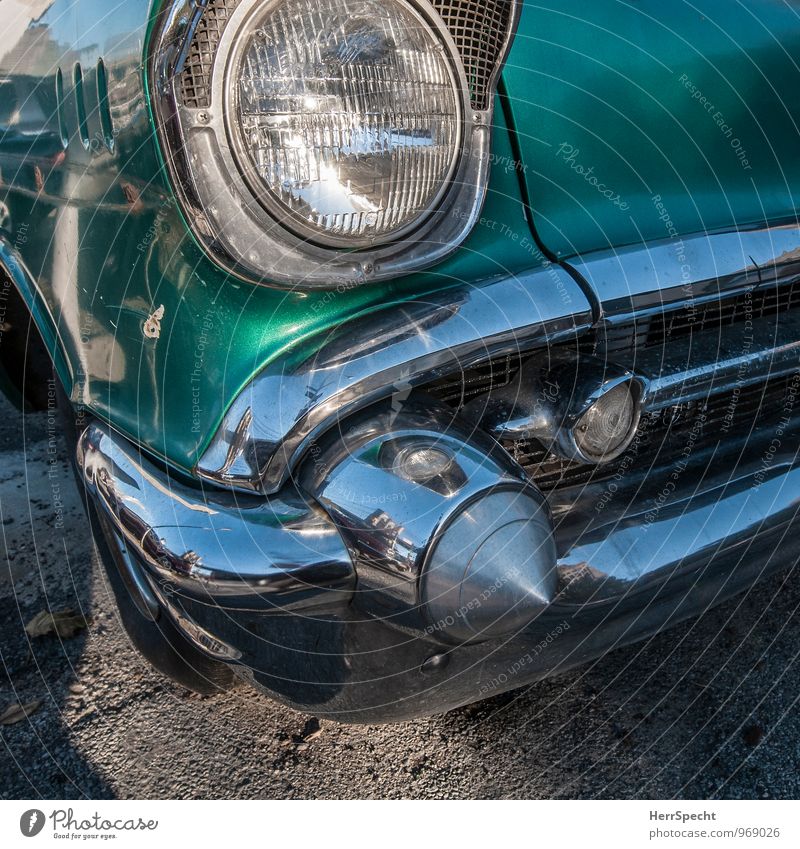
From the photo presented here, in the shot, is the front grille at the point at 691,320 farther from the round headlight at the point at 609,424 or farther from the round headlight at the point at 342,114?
the round headlight at the point at 342,114

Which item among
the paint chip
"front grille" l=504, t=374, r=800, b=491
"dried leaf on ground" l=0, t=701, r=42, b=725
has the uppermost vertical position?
the paint chip

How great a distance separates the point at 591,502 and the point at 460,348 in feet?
1.23

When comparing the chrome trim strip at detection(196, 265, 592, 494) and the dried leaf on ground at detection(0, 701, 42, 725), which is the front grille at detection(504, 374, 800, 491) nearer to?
the chrome trim strip at detection(196, 265, 592, 494)

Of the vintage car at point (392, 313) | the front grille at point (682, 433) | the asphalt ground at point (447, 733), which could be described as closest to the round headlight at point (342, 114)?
the vintage car at point (392, 313)

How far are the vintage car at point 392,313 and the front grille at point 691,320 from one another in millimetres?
11

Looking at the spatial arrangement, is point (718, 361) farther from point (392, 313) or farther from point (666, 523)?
point (392, 313)

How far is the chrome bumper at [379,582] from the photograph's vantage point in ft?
3.29

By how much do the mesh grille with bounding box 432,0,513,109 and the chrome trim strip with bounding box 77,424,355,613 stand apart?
0.59 metres

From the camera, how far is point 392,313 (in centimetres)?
104

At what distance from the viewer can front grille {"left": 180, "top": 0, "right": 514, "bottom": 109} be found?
880 mm

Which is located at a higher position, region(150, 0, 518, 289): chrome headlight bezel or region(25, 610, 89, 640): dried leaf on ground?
region(150, 0, 518, 289): chrome headlight bezel

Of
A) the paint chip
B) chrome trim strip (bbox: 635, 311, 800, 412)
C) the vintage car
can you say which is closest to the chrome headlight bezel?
the vintage car

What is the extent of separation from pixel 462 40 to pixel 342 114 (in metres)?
0.20
